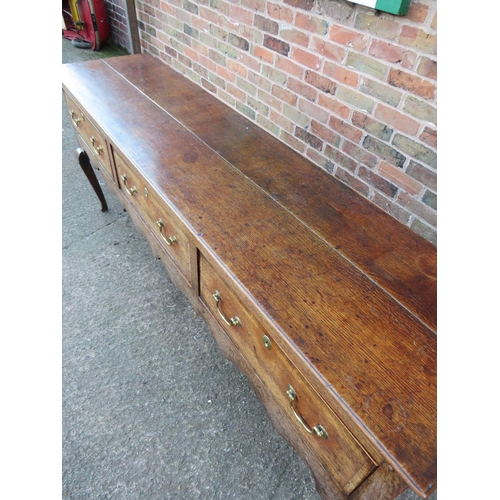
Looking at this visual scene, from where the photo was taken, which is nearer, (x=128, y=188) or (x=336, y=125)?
(x=336, y=125)

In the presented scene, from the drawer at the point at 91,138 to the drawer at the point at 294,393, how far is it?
0.93 meters

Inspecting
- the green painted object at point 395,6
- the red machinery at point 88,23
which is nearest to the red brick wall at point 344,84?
the green painted object at point 395,6

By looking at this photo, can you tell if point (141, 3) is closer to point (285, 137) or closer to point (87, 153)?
point (87, 153)

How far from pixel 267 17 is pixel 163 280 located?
1378 millimetres

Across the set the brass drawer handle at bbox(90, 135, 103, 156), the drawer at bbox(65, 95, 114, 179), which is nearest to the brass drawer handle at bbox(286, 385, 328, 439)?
the drawer at bbox(65, 95, 114, 179)

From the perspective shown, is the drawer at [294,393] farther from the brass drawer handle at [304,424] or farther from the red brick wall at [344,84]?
the red brick wall at [344,84]

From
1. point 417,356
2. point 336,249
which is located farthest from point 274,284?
point 417,356

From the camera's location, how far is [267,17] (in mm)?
1391

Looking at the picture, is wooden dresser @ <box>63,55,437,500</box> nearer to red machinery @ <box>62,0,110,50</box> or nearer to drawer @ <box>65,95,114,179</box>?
drawer @ <box>65,95,114,179</box>

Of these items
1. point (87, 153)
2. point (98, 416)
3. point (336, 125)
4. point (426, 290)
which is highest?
point (336, 125)

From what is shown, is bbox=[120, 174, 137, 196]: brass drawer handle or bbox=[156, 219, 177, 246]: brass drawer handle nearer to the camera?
bbox=[156, 219, 177, 246]: brass drawer handle

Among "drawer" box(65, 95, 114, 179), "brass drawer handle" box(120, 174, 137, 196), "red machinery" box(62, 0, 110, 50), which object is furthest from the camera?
"red machinery" box(62, 0, 110, 50)

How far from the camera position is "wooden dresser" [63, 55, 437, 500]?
2.41 feet

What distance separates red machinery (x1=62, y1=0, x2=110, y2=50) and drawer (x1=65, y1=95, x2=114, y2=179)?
2.62m
